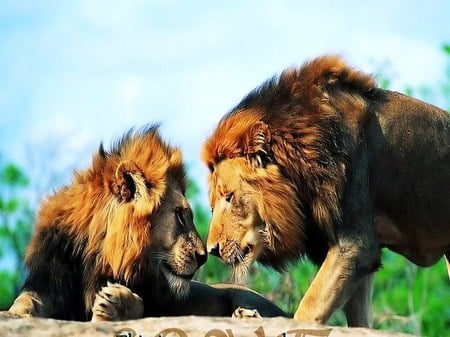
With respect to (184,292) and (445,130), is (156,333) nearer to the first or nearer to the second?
(184,292)

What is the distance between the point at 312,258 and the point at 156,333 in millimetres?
1971

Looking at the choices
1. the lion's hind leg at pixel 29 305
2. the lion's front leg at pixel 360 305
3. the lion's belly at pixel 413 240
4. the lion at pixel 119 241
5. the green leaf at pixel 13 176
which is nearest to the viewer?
the lion's hind leg at pixel 29 305

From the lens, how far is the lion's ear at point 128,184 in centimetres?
604

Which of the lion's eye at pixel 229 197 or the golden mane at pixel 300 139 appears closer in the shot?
the golden mane at pixel 300 139

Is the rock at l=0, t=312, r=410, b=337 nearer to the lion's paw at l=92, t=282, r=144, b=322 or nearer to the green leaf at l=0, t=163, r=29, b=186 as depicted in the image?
the lion's paw at l=92, t=282, r=144, b=322

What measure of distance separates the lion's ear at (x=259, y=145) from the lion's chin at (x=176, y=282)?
693mm

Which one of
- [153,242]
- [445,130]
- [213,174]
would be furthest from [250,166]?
[445,130]

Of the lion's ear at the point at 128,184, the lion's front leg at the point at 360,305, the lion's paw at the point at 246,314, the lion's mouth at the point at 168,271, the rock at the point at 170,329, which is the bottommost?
the lion's front leg at the point at 360,305

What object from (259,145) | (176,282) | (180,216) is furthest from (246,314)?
(259,145)

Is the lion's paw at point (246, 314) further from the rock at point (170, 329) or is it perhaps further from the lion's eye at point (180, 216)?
the rock at point (170, 329)

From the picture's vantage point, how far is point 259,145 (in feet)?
20.3

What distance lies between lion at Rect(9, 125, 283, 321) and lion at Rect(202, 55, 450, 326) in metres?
0.26

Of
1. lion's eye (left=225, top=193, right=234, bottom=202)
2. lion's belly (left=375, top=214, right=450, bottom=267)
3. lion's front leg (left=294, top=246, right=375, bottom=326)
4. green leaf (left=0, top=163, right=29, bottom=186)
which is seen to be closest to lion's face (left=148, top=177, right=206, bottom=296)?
lion's eye (left=225, top=193, right=234, bottom=202)

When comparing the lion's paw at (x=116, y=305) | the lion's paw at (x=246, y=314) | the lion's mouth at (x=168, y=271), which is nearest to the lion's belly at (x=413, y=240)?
the lion's paw at (x=246, y=314)
